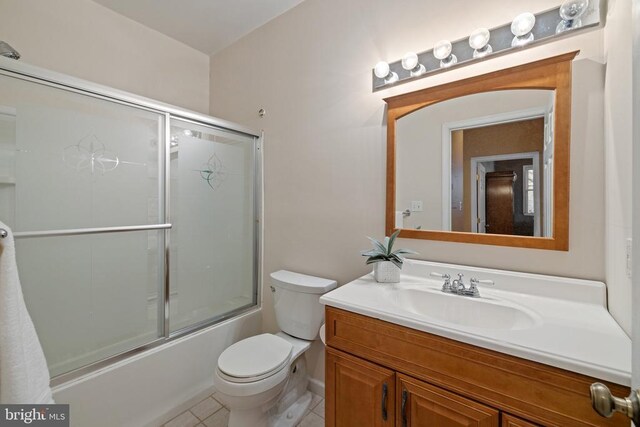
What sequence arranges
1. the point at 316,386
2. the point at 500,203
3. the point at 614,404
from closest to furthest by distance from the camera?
the point at 614,404 → the point at 500,203 → the point at 316,386

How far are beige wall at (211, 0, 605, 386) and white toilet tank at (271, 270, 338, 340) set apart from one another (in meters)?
0.14

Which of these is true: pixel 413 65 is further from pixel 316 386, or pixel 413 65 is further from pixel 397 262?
pixel 316 386

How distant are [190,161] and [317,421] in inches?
72.3

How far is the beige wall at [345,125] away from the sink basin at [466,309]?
0.23m

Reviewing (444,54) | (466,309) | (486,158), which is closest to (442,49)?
(444,54)

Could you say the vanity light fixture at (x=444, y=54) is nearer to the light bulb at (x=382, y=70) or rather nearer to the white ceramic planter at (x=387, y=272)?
the light bulb at (x=382, y=70)

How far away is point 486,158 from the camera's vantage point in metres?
1.28

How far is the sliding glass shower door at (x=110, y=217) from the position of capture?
1298mm

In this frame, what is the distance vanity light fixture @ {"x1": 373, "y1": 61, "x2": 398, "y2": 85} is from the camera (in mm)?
1470

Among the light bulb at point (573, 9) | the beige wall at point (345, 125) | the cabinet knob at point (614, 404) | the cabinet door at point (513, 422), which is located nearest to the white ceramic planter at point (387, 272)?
the beige wall at point (345, 125)

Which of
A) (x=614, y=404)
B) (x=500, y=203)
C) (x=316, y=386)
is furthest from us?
(x=316, y=386)

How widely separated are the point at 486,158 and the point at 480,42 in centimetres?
52

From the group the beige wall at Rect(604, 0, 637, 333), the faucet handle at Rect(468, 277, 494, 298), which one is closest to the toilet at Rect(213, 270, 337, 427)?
the faucet handle at Rect(468, 277, 494, 298)

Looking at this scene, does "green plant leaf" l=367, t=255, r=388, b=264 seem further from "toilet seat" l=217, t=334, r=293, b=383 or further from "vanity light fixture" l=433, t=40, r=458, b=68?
"vanity light fixture" l=433, t=40, r=458, b=68
